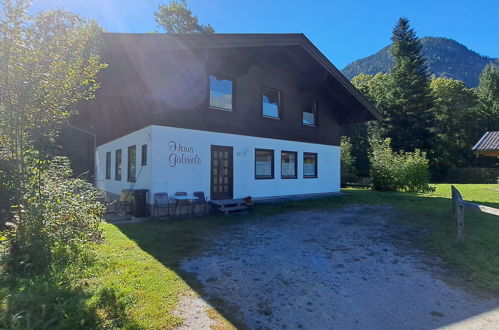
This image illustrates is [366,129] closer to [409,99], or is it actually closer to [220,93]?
[409,99]

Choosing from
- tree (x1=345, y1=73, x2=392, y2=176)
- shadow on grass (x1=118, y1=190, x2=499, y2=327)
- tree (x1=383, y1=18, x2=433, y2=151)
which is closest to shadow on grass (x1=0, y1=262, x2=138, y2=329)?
shadow on grass (x1=118, y1=190, x2=499, y2=327)

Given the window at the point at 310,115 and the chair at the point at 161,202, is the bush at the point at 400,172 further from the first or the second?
the chair at the point at 161,202

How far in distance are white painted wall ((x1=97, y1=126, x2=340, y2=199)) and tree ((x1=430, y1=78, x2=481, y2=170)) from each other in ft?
85.3

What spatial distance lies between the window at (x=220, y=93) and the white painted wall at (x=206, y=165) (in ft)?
3.40

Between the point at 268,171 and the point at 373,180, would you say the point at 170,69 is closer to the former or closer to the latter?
the point at 268,171

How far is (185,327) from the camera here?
9.34ft

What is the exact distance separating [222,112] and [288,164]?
3.91 m

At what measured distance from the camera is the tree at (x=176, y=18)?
28500 mm

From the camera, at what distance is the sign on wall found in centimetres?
927

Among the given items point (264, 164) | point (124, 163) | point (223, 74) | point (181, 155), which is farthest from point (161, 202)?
point (223, 74)

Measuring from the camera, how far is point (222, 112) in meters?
10.5

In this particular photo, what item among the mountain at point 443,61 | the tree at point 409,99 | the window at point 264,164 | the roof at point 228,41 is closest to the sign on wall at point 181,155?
the window at point 264,164

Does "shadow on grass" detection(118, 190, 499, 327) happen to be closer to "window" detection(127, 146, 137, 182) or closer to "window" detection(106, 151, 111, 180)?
"window" detection(127, 146, 137, 182)

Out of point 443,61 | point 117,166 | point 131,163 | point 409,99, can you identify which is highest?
point 443,61
